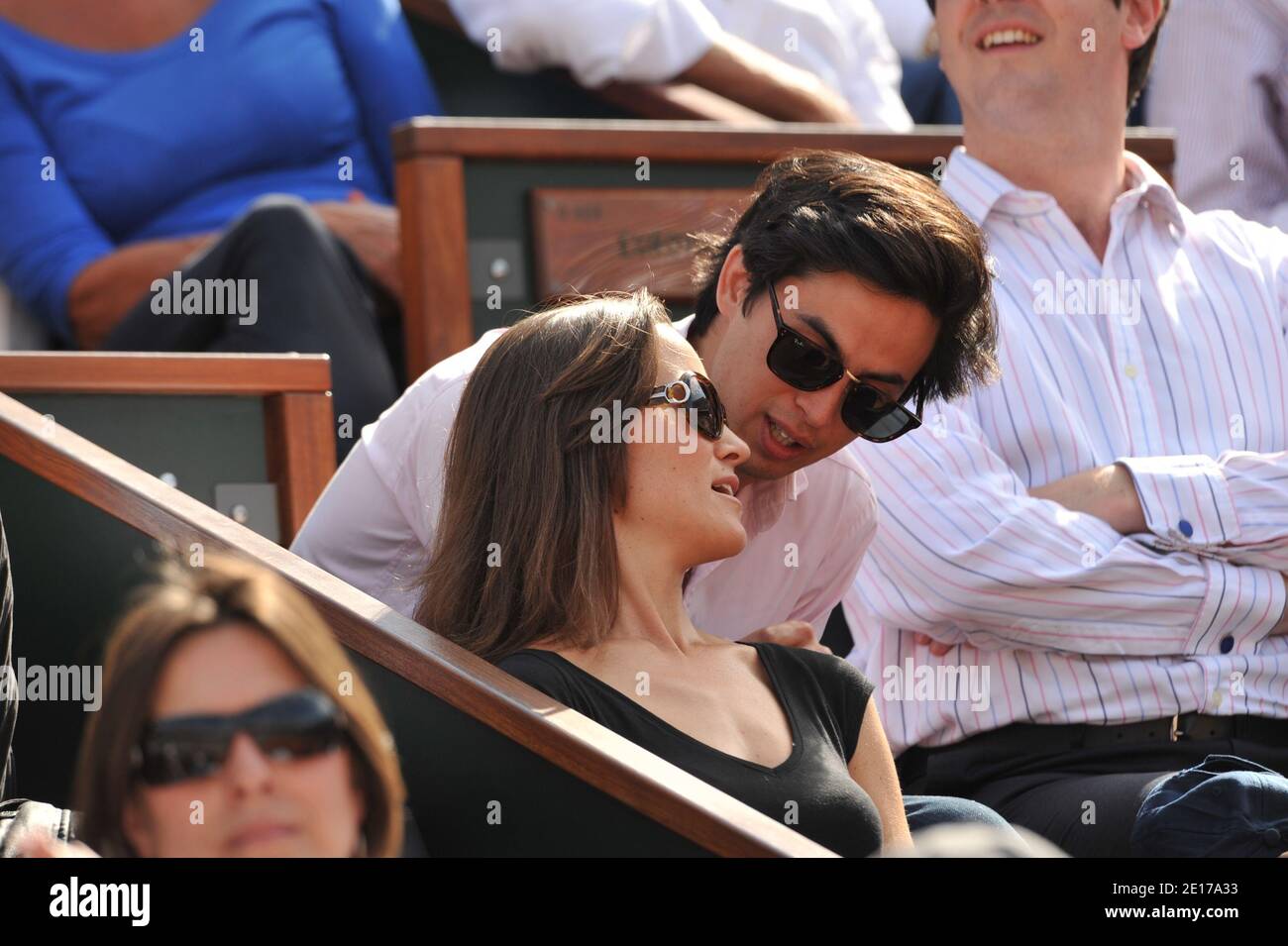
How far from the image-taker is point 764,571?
2496mm

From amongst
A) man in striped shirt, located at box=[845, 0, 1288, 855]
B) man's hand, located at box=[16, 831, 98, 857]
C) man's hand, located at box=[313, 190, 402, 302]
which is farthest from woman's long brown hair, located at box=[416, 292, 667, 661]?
man's hand, located at box=[313, 190, 402, 302]

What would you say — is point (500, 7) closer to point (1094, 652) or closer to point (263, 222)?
point (263, 222)

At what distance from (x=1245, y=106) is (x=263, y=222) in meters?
2.10

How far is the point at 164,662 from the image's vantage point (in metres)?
1.26

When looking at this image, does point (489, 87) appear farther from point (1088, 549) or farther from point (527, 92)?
point (1088, 549)

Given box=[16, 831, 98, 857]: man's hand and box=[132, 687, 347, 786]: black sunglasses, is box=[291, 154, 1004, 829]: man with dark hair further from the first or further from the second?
box=[132, 687, 347, 786]: black sunglasses

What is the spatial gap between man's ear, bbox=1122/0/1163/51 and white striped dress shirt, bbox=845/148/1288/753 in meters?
0.47

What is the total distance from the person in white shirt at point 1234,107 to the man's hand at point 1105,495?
1.58 meters

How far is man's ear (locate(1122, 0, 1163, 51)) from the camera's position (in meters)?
2.99

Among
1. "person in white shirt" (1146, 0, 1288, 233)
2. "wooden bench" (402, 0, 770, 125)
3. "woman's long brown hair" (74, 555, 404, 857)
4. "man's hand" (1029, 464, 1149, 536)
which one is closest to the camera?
"woman's long brown hair" (74, 555, 404, 857)

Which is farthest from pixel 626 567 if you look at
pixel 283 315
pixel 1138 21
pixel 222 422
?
pixel 1138 21

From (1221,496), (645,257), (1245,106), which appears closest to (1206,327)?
(1221,496)

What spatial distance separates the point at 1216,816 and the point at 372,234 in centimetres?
168
